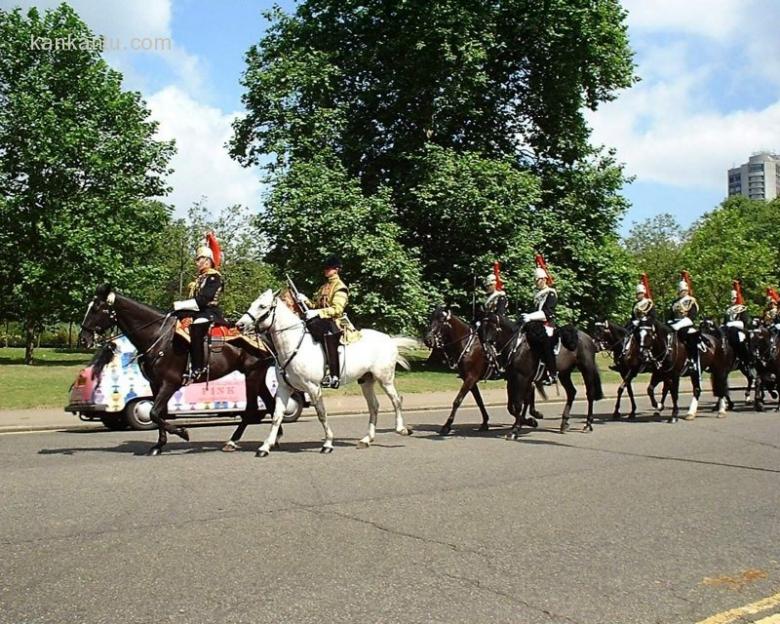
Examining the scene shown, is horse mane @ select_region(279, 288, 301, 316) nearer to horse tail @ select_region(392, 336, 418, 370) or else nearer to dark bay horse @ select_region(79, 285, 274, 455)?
dark bay horse @ select_region(79, 285, 274, 455)

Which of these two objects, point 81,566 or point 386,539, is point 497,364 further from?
point 81,566

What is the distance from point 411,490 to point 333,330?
406 cm

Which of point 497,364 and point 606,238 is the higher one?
A: point 606,238

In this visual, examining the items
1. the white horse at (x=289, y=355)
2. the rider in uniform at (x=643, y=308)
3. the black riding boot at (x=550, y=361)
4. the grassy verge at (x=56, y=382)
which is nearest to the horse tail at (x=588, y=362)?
the black riding boot at (x=550, y=361)

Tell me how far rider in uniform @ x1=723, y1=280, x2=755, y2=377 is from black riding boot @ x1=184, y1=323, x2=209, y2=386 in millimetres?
14164

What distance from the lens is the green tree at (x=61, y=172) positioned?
33.2m

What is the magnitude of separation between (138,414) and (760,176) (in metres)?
202

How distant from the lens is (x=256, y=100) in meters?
32.2

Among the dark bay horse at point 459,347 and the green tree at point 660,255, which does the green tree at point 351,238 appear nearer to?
the dark bay horse at point 459,347

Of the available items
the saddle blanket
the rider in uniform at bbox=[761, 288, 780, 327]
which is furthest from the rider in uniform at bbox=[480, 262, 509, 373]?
the rider in uniform at bbox=[761, 288, 780, 327]

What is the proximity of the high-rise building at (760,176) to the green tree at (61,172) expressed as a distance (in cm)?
17980

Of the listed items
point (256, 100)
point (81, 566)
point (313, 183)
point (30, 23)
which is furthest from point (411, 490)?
point (30, 23)

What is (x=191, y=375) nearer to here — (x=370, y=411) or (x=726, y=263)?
(x=370, y=411)

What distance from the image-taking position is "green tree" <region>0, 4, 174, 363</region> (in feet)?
109
